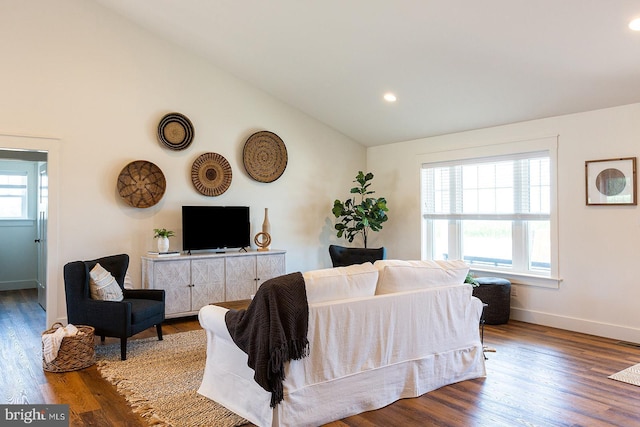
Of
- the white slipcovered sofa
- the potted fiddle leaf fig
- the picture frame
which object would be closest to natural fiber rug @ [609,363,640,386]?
the white slipcovered sofa

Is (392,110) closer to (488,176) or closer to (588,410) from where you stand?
(488,176)

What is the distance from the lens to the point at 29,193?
Result: 25.0ft

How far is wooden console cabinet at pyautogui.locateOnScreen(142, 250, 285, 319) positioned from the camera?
524 cm

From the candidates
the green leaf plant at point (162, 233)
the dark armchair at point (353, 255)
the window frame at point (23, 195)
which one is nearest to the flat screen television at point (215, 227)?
the green leaf plant at point (162, 233)

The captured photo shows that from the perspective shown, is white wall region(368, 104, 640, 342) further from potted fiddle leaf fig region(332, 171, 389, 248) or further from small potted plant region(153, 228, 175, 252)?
small potted plant region(153, 228, 175, 252)

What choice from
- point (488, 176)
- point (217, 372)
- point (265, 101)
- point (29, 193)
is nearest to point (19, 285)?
Result: point (29, 193)

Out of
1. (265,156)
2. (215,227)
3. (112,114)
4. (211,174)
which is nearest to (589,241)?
(265,156)

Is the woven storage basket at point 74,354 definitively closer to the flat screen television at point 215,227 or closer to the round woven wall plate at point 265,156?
the flat screen television at point 215,227

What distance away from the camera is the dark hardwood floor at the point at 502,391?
2896mm

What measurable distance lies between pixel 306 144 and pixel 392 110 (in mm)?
1503

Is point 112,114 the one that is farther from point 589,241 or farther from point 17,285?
point 589,241

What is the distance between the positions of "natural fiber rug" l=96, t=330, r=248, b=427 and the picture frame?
4.18 metres

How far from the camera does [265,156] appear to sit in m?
6.48

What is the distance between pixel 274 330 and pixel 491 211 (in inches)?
164
